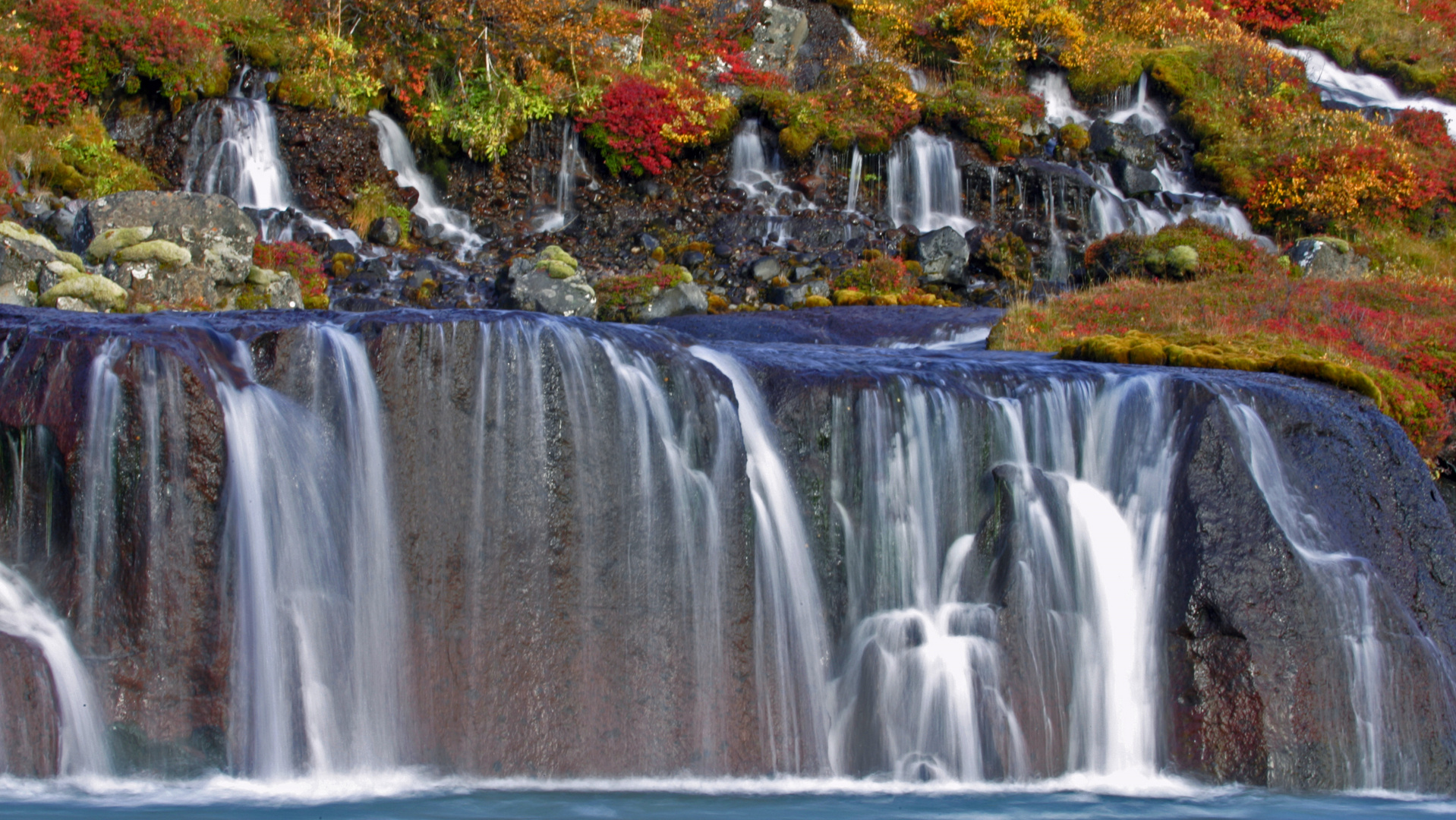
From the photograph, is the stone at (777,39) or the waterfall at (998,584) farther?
the stone at (777,39)

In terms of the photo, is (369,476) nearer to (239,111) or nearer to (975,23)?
(239,111)

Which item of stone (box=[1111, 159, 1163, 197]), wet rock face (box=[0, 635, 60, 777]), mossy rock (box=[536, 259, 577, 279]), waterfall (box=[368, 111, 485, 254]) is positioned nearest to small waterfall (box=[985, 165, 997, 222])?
stone (box=[1111, 159, 1163, 197])

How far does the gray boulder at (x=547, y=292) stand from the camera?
16891 millimetres

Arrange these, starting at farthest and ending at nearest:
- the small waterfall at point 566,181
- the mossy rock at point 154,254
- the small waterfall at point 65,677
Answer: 1. the small waterfall at point 566,181
2. the mossy rock at point 154,254
3. the small waterfall at point 65,677

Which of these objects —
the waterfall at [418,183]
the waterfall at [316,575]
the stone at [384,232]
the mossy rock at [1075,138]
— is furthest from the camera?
the mossy rock at [1075,138]

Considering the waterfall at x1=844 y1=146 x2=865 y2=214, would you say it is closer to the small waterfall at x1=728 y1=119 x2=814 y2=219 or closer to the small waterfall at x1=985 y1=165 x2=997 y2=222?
the small waterfall at x1=728 y1=119 x2=814 y2=219

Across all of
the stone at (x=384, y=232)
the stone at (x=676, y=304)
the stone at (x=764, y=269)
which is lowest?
the stone at (x=676, y=304)

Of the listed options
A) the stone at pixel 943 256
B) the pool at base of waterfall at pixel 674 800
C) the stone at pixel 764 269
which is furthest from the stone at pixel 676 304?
the pool at base of waterfall at pixel 674 800

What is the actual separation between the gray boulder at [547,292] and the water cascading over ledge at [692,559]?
8.85 meters

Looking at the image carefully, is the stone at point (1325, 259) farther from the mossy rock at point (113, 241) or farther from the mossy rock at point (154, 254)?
the mossy rock at point (113, 241)

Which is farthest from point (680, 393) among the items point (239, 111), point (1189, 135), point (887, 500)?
point (1189, 135)

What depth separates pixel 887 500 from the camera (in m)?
7.88

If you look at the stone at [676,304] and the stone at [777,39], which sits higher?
the stone at [777,39]

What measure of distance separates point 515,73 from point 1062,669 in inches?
769
